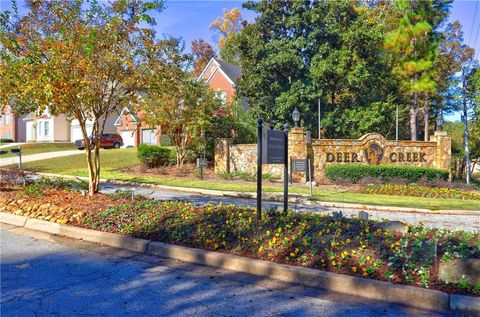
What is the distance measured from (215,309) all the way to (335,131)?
22.1 meters

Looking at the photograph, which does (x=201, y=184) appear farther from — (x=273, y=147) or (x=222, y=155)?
(x=273, y=147)

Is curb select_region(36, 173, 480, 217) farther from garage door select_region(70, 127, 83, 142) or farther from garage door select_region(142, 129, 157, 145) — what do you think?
garage door select_region(70, 127, 83, 142)

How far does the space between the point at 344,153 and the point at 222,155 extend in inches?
255

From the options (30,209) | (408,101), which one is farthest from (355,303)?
(408,101)

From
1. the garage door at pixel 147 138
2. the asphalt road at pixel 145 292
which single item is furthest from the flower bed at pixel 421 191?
the garage door at pixel 147 138

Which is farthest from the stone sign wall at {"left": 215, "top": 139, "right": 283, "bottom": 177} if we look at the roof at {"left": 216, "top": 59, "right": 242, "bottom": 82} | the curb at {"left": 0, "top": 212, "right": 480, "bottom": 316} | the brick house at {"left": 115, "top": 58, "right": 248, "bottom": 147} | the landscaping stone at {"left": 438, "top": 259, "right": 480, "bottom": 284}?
the roof at {"left": 216, "top": 59, "right": 242, "bottom": 82}

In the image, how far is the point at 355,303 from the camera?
13.8 ft

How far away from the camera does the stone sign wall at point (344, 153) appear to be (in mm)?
19953

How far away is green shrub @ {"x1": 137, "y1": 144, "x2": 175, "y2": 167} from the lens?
74.2 feet

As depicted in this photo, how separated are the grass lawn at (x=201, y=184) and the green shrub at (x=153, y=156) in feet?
5.09

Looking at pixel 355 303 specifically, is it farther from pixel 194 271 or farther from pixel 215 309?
pixel 194 271

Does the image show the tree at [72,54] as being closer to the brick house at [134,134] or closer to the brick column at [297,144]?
the brick column at [297,144]

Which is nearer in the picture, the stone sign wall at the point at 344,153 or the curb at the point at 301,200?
the curb at the point at 301,200

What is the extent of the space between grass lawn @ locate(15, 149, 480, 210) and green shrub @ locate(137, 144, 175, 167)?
5.09ft
